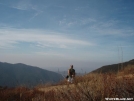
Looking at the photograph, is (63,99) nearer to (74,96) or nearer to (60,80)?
(74,96)

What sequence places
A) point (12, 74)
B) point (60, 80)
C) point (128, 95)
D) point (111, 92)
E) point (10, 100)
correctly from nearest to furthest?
1. point (128, 95)
2. point (111, 92)
3. point (10, 100)
4. point (60, 80)
5. point (12, 74)

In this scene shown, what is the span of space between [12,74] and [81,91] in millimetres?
163942

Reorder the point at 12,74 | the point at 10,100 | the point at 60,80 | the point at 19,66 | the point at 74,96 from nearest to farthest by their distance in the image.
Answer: the point at 74,96, the point at 10,100, the point at 60,80, the point at 12,74, the point at 19,66

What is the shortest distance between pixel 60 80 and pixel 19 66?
174193 mm

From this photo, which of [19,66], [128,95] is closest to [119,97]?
[128,95]

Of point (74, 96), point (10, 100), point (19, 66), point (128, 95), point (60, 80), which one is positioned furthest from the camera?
point (19, 66)

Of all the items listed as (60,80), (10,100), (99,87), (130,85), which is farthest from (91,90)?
(60,80)

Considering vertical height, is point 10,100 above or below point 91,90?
below

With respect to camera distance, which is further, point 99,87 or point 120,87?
point 99,87

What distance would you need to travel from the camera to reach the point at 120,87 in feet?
17.7

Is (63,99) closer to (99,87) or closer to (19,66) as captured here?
(99,87)

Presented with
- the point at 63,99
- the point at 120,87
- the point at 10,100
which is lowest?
the point at 10,100

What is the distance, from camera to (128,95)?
4.88 metres

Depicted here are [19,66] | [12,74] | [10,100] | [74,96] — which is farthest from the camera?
[19,66]
